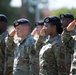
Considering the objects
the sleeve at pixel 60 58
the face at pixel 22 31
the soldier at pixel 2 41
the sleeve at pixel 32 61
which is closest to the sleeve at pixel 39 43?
the sleeve at pixel 32 61

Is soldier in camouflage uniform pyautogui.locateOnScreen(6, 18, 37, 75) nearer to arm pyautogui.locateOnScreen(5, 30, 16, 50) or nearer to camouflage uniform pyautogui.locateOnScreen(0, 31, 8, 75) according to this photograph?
arm pyautogui.locateOnScreen(5, 30, 16, 50)

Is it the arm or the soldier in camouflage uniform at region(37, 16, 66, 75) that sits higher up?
the arm

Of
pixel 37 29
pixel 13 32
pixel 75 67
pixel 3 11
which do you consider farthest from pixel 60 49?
pixel 3 11

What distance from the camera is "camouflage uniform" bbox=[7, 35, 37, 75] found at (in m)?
7.98

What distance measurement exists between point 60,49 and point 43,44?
1.93 ft

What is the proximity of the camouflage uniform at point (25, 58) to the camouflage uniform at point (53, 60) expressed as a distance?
51cm

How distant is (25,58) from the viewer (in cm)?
803

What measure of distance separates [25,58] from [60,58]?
A: 856mm

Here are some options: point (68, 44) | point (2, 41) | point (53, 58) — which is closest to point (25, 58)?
point (53, 58)

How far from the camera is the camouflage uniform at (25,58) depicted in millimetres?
7980

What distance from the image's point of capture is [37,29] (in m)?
9.34

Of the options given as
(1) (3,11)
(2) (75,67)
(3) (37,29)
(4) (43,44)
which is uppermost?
(1) (3,11)

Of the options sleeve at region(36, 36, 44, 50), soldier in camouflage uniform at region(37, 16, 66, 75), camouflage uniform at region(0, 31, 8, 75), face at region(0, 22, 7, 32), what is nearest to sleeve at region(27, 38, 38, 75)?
sleeve at region(36, 36, 44, 50)

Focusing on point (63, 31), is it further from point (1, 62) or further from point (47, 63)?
point (1, 62)
